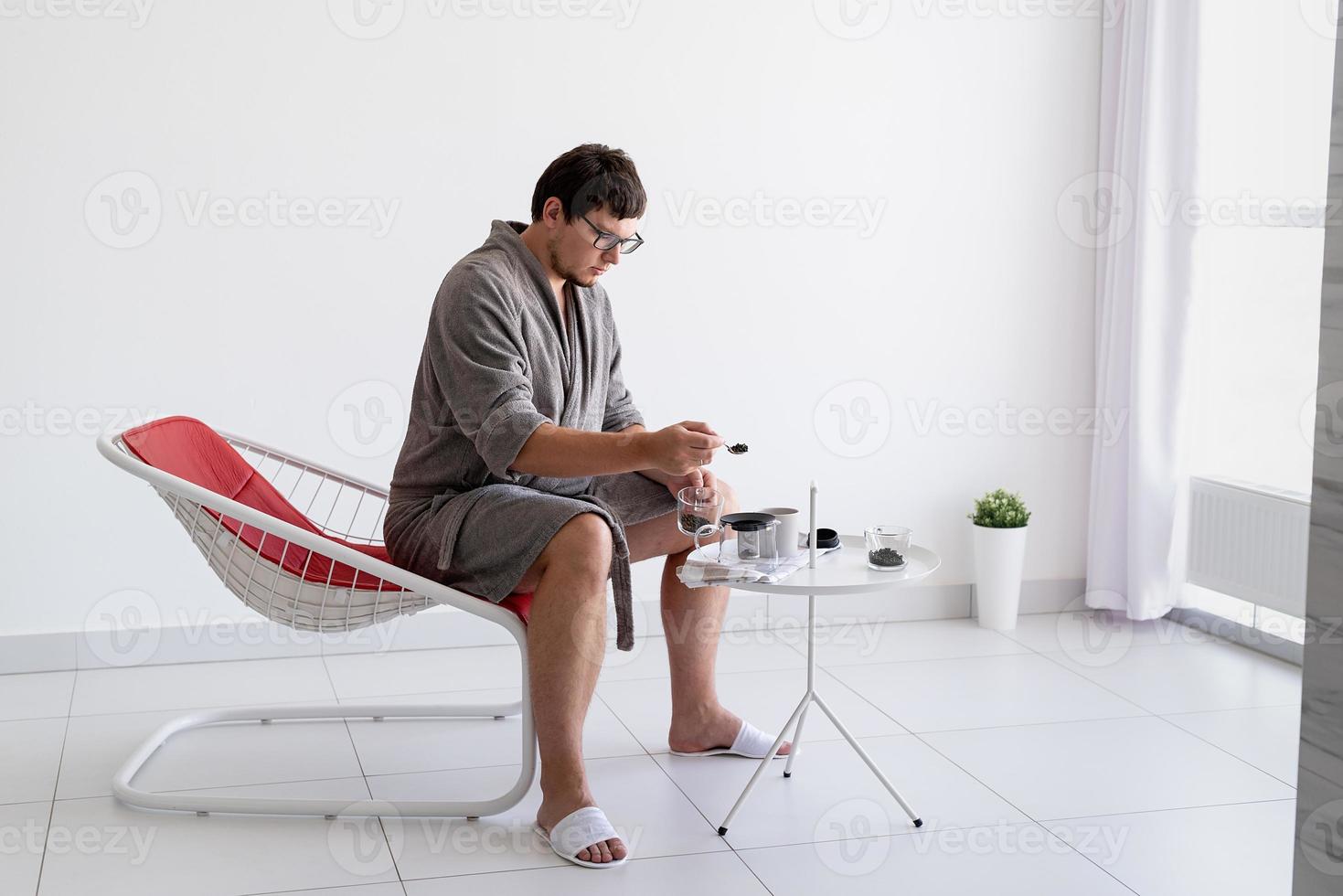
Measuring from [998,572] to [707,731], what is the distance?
128cm

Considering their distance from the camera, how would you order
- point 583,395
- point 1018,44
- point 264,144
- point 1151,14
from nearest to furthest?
point 583,395
point 264,144
point 1151,14
point 1018,44

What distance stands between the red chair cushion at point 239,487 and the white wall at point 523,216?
0.71 meters

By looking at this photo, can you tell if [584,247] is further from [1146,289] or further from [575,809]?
[1146,289]

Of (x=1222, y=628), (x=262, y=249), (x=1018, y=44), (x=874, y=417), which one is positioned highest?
(x=1018, y=44)

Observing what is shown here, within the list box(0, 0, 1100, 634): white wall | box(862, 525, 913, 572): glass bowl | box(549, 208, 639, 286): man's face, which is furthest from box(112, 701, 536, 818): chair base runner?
box(0, 0, 1100, 634): white wall

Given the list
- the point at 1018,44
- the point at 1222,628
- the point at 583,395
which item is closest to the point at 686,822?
the point at 583,395

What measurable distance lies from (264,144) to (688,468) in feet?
5.33

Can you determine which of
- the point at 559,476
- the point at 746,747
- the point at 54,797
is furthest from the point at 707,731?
the point at 54,797

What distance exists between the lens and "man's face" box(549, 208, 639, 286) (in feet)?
7.57

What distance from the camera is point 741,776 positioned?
8.05ft

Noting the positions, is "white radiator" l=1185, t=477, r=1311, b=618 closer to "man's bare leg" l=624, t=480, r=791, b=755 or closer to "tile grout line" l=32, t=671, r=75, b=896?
"man's bare leg" l=624, t=480, r=791, b=755

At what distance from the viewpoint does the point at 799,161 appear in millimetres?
3479

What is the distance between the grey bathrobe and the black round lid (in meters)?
0.20

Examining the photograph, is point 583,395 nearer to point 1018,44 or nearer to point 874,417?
point 874,417
